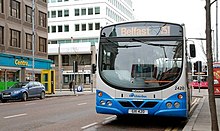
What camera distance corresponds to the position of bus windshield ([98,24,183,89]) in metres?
10.9

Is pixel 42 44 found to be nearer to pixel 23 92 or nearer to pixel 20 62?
pixel 20 62

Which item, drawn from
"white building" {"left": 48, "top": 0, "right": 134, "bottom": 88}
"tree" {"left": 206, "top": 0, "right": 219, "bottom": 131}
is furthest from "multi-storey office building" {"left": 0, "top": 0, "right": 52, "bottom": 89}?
"white building" {"left": 48, "top": 0, "right": 134, "bottom": 88}

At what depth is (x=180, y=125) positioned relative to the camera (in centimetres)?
1204

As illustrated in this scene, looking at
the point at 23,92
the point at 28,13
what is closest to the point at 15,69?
the point at 28,13

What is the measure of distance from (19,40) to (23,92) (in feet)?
37.5

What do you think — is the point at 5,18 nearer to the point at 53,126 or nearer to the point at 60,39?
the point at 53,126

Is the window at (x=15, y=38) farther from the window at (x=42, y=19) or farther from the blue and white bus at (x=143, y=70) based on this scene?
the blue and white bus at (x=143, y=70)

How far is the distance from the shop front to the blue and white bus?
23906mm

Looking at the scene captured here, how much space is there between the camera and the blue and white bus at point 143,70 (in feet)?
35.3

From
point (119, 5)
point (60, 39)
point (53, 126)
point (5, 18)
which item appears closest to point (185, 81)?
point (53, 126)

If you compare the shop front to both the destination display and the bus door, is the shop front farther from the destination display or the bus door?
the destination display

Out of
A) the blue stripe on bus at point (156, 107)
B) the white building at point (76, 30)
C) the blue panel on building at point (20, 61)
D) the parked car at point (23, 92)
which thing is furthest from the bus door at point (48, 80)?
the white building at point (76, 30)

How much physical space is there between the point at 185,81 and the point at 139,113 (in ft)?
5.44

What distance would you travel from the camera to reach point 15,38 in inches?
1448
